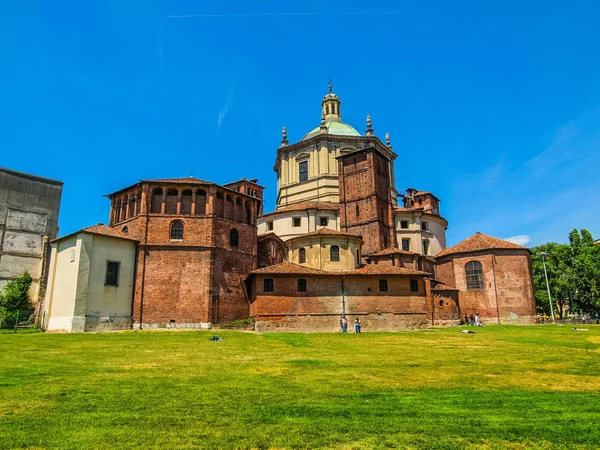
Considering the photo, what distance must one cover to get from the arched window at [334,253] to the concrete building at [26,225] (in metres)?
31.3

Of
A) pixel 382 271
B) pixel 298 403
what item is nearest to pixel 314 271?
pixel 382 271

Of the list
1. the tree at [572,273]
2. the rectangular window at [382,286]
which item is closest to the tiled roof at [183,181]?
the rectangular window at [382,286]

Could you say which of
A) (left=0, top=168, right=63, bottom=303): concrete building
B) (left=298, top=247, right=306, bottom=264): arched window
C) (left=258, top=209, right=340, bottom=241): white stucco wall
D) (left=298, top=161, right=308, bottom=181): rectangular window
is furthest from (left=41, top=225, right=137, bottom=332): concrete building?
(left=298, top=161, right=308, bottom=181): rectangular window

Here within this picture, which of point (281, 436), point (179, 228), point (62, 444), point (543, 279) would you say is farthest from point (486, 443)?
point (543, 279)

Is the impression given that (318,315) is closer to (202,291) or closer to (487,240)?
(202,291)

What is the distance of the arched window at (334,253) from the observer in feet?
125

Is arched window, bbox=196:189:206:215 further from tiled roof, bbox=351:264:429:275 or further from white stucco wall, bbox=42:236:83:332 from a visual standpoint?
tiled roof, bbox=351:264:429:275

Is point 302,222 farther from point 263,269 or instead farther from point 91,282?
point 91,282

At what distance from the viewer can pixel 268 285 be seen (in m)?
33.2

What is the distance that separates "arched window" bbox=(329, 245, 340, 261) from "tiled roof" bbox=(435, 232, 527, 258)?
1798 centimetres

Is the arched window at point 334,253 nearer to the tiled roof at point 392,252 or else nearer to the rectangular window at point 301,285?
the rectangular window at point 301,285

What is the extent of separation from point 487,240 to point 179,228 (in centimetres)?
3349

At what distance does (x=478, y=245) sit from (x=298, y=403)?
45.3 meters

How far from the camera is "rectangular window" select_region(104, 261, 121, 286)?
109 ft
